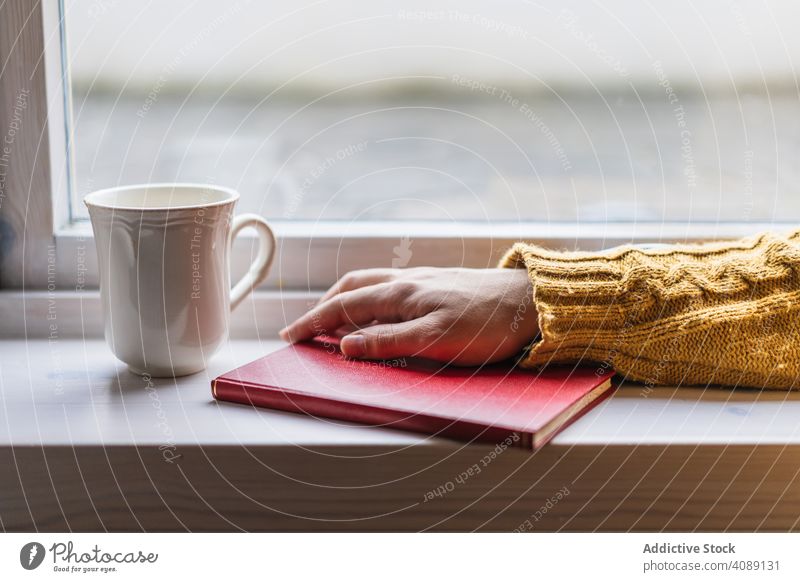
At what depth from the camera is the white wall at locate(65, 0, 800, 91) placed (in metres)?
0.76

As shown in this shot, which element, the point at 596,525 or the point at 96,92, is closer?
the point at 596,525

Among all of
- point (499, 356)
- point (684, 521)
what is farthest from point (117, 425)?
point (684, 521)

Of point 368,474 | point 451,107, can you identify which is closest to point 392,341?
point 368,474

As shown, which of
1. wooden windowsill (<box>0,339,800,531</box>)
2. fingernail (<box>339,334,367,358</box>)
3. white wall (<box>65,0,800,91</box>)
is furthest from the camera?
white wall (<box>65,0,800,91</box>)

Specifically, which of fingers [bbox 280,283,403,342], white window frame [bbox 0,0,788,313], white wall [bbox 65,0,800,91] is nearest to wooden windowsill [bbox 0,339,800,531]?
fingers [bbox 280,283,403,342]

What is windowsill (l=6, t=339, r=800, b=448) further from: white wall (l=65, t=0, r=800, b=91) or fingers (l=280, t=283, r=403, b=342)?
white wall (l=65, t=0, r=800, b=91)

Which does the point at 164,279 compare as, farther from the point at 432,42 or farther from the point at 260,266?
the point at 432,42

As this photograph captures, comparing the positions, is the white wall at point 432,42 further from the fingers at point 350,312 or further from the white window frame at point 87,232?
the fingers at point 350,312

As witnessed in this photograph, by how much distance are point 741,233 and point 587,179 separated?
16 cm

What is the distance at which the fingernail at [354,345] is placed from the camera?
0.62 m

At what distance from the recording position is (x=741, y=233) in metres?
0.79

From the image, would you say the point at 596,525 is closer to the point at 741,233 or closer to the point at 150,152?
the point at 741,233

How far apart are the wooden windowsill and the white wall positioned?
37 cm

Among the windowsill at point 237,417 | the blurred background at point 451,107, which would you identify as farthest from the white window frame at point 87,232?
the windowsill at point 237,417
